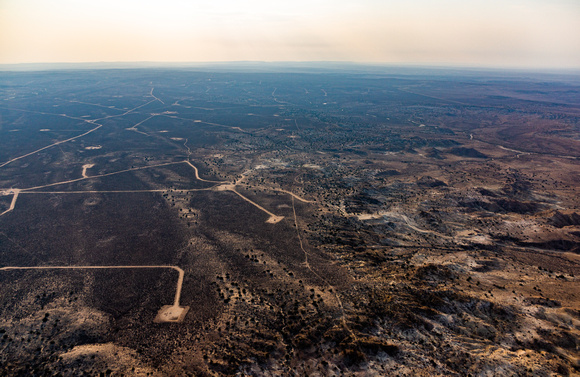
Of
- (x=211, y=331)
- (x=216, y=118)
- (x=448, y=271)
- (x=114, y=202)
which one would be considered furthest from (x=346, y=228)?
(x=216, y=118)

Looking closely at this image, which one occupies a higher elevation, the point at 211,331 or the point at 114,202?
the point at 114,202

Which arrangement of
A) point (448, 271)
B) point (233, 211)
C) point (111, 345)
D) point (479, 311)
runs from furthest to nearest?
point (233, 211) < point (448, 271) < point (479, 311) < point (111, 345)

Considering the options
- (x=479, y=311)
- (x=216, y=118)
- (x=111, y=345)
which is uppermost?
(x=216, y=118)

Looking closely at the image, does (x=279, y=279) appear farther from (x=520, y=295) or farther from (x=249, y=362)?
(x=520, y=295)

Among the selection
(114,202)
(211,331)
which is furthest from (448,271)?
(114,202)

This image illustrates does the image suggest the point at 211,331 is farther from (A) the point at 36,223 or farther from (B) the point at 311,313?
(A) the point at 36,223

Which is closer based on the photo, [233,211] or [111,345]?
[111,345]

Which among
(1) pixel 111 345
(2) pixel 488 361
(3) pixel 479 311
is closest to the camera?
(2) pixel 488 361
